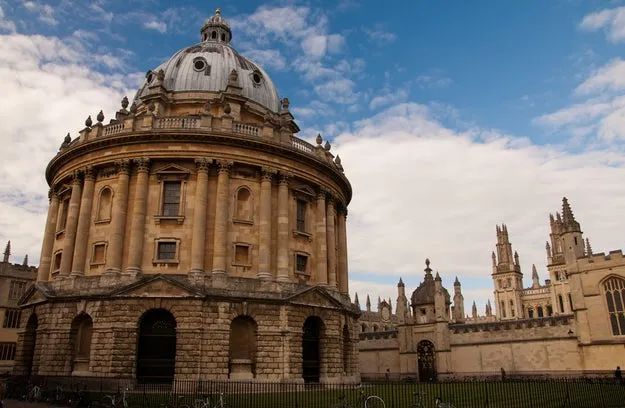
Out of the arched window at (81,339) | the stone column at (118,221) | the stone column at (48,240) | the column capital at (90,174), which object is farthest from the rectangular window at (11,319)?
the stone column at (118,221)

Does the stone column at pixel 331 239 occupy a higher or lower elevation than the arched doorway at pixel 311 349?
higher

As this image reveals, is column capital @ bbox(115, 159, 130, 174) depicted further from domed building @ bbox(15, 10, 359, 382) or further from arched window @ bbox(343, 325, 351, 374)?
arched window @ bbox(343, 325, 351, 374)

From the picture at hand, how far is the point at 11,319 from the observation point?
52.2m

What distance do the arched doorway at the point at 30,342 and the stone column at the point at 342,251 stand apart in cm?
2035

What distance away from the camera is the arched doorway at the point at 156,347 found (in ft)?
90.1

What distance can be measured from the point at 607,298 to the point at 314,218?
2217 centimetres

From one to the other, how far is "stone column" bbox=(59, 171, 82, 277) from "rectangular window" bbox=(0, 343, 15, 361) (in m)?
26.4

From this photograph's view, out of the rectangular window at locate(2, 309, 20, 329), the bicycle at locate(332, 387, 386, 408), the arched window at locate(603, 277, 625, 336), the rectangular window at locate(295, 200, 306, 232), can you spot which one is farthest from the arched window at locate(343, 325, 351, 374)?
the rectangular window at locate(2, 309, 20, 329)

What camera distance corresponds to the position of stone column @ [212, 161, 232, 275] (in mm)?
29375

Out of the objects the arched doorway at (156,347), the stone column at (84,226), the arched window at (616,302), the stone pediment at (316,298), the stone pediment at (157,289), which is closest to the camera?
the arched doorway at (156,347)

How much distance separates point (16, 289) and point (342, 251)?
36.5 m

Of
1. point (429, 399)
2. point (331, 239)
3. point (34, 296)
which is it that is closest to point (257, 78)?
point (331, 239)

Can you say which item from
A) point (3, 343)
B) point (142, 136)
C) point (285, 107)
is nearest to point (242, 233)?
point (142, 136)

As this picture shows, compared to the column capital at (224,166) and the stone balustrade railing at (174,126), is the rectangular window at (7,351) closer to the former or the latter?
the stone balustrade railing at (174,126)
